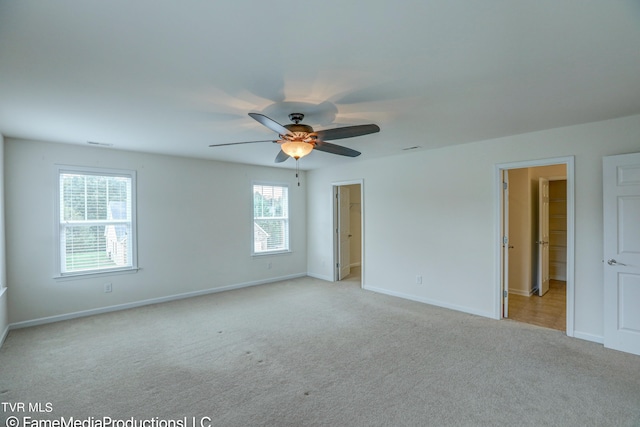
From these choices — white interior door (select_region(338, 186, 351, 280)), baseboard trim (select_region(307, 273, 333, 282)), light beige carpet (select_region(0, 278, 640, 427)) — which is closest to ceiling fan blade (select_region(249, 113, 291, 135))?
light beige carpet (select_region(0, 278, 640, 427))

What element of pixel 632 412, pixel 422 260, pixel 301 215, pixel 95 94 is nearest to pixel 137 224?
pixel 95 94

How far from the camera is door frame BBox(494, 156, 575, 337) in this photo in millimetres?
3512

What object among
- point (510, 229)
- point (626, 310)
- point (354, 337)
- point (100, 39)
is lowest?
point (354, 337)

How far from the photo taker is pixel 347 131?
8.89ft

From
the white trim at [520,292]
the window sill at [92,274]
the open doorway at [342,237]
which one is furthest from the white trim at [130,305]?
the white trim at [520,292]

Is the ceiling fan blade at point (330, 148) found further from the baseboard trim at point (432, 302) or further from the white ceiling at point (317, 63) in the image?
the baseboard trim at point (432, 302)

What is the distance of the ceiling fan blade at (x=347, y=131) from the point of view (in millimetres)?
2646

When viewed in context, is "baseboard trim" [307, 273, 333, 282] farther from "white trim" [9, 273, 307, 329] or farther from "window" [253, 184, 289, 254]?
"window" [253, 184, 289, 254]

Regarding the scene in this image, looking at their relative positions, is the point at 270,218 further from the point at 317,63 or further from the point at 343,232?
the point at 317,63

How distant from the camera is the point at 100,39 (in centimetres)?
174

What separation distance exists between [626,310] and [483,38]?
10.6 ft

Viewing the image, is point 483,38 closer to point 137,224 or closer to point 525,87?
point 525,87

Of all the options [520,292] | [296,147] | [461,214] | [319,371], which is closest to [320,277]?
[461,214]

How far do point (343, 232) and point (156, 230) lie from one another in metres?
3.63
